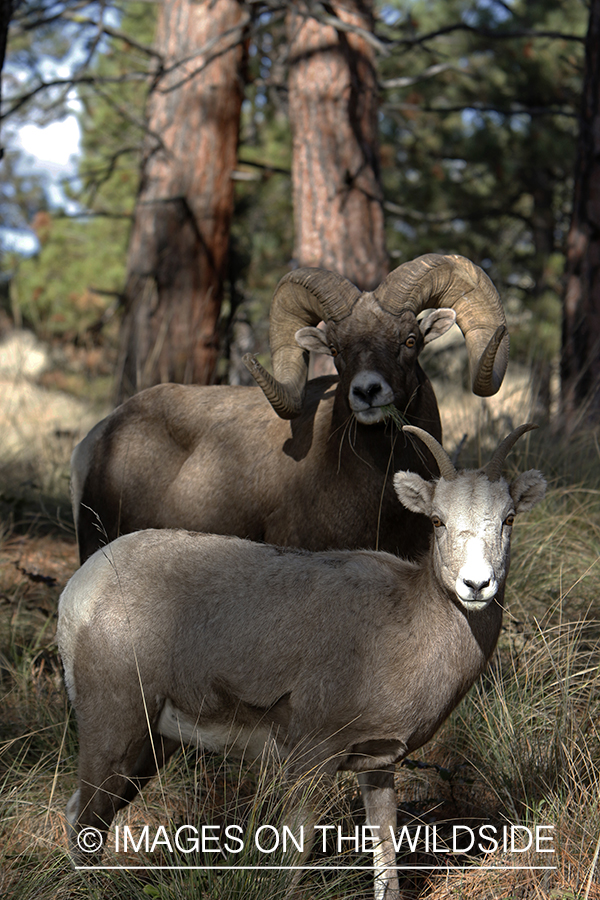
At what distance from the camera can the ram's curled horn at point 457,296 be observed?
5.06m

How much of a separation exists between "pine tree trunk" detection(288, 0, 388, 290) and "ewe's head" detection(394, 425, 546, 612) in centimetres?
509

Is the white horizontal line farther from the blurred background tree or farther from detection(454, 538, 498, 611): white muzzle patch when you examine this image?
the blurred background tree

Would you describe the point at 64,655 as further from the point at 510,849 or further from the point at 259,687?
the point at 510,849

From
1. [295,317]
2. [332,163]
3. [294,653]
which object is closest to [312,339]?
[295,317]

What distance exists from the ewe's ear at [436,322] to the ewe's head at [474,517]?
5.53ft

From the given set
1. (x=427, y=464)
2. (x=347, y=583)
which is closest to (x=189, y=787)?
(x=347, y=583)

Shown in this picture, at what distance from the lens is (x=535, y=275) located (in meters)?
18.5

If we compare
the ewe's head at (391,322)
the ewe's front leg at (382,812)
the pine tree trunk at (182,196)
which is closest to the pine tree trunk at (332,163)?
the pine tree trunk at (182,196)

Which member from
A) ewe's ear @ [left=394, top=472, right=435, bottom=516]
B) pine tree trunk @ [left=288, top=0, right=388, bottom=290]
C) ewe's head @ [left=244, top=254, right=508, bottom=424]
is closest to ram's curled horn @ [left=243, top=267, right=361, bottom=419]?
ewe's head @ [left=244, top=254, right=508, bottom=424]

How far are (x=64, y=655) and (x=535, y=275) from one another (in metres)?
16.6

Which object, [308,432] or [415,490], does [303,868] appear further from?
[308,432]

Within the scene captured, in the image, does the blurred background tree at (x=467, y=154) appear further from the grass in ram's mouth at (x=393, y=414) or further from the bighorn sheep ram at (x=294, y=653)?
the bighorn sheep ram at (x=294, y=653)

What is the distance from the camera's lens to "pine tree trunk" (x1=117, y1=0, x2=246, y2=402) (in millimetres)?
9828

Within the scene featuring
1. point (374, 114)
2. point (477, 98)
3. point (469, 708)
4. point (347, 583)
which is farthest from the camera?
point (477, 98)
